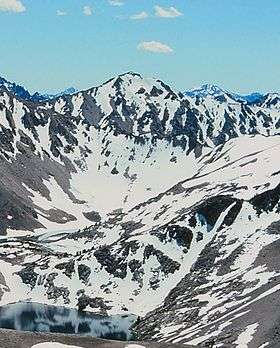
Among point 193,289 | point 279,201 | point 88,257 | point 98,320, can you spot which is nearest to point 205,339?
point 193,289

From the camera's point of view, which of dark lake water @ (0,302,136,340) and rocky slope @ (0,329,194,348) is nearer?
rocky slope @ (0,329,194,348)

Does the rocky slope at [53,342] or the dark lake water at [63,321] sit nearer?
the rocky slope at [53,342]

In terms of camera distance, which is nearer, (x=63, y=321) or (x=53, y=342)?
(x=53, y=342)

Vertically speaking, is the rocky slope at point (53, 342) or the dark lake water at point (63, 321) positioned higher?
the dark lake water at point (63, 321)

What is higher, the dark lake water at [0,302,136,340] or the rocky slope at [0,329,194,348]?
the dark lake water at [0,302,136,340]

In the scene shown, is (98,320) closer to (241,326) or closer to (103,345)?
(241,326)

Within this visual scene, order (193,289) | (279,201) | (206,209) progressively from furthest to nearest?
(206,209) < (279,201) < (193,289)

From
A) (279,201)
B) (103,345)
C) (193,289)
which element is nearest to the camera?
(103,345)

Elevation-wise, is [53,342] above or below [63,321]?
below
